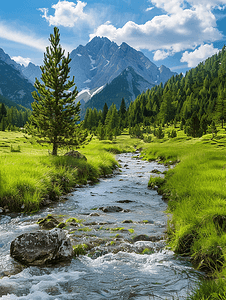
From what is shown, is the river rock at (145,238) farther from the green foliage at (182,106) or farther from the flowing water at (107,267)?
the green foliage at (182,106)

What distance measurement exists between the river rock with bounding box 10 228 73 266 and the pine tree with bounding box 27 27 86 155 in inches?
579

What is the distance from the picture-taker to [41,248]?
5.29 m

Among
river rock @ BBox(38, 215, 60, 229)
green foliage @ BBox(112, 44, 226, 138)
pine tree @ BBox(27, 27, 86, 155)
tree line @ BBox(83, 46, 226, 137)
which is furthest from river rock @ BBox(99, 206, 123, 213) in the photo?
green foliage @ BBox(112, 44, 226, 138)

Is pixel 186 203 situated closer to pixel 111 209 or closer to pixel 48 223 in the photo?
pixel 111 209

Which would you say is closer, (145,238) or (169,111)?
(145,238)

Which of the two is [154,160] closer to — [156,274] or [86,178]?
[86,178]

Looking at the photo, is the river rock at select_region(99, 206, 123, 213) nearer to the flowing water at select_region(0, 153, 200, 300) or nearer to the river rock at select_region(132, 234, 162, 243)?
the flowing water at select_region(0, 153, 200, 300)

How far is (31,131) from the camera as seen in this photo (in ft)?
63.4

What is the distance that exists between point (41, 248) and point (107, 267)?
1838 millimetres

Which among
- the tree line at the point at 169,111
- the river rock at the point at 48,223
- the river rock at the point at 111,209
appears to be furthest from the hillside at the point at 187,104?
the river rock at the point at 48,223

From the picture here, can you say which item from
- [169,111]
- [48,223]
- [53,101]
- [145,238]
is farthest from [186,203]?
[169,111]

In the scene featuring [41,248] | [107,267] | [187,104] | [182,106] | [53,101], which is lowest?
[107,267]

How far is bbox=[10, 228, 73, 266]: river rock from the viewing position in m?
5.10

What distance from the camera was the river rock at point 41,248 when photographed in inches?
201
